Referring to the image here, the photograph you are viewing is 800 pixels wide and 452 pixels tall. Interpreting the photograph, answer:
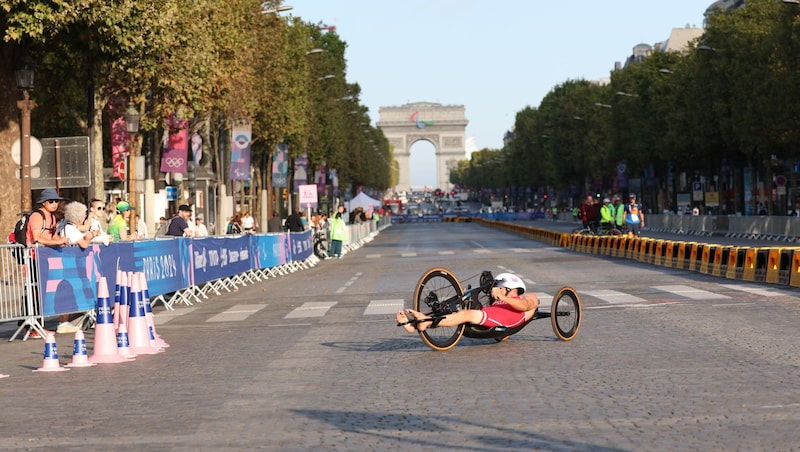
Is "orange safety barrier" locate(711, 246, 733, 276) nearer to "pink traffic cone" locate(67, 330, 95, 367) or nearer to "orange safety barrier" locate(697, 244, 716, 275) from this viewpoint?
"orange safety barrier" locate(697, 244, 716, 275)

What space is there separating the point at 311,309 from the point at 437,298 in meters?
8.25

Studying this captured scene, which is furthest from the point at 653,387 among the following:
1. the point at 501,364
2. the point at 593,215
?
the point at 593,215

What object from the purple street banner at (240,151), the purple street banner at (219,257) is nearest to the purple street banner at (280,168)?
the purple street banner at (240,151)

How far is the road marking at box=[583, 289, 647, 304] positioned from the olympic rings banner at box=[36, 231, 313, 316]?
22.0ft

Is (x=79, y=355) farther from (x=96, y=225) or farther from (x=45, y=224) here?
(x=96, y=225)

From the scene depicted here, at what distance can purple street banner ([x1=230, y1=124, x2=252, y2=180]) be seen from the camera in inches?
2002

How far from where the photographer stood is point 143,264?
21.4 metres

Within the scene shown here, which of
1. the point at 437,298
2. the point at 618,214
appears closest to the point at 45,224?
the point at 437,298

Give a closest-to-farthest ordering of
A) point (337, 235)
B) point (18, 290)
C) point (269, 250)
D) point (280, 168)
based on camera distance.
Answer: point (18, 290)
point (269, 250)
point (337, 235)
point (280, 168)

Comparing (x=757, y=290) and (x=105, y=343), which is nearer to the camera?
(x=105, y=343)

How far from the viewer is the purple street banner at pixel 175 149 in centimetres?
4346

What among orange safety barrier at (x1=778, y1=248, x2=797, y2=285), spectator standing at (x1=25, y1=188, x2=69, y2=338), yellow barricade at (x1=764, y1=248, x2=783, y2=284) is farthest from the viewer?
yellow barricade at (x1=764, y1=248, x2=783, y2=284)

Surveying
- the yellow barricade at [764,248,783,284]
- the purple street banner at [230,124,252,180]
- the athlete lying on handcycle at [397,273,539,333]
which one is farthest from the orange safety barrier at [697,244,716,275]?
the purple street banner at [230,124,252,180]

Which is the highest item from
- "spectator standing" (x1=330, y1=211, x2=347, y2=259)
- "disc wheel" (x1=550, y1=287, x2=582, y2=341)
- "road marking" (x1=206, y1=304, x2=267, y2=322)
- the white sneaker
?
"disc wheel" (x1=550, y1=287, x2=582, y2=341)
